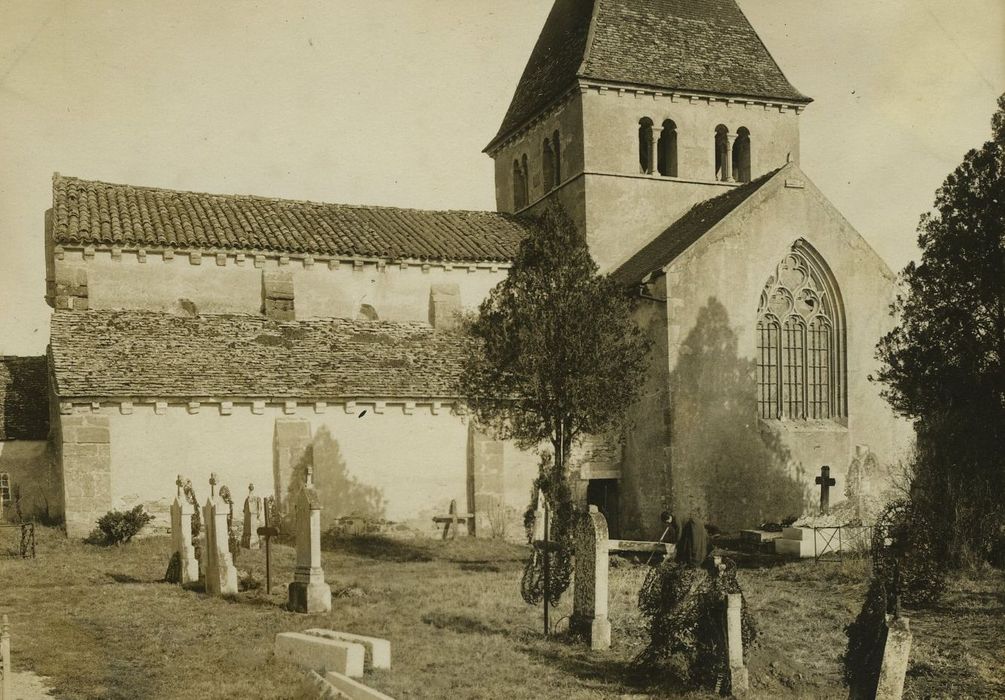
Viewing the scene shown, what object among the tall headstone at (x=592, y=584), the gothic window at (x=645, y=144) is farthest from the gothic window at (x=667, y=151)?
the tall headstone at (x=592, y=584)

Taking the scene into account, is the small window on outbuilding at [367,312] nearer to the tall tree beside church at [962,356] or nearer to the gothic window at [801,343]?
the gothic window at [801,343]

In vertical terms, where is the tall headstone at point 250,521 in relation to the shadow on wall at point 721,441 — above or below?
below

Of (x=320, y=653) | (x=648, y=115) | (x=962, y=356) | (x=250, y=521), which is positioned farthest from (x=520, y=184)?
(x=320, y=653)

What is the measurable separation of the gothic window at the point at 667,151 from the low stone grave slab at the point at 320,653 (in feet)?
62.3

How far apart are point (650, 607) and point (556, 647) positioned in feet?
5.38

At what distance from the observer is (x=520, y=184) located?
97.8 ft

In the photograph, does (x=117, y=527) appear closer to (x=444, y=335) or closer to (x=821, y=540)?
(x=444, y=335)

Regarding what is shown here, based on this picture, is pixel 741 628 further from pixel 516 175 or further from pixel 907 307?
pixel 516 175

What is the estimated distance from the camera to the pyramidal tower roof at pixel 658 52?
26.2 meters

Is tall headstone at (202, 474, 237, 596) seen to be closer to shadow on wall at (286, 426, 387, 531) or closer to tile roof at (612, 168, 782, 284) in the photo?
shadow on wall at (286, 426, 387, 531)

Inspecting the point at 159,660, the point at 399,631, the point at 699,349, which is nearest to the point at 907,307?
the point at 699,349

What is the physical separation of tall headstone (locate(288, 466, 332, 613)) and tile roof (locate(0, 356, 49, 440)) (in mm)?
12610

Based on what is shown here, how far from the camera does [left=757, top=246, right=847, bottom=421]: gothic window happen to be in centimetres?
2330

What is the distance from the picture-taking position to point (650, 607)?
36.9 ft
